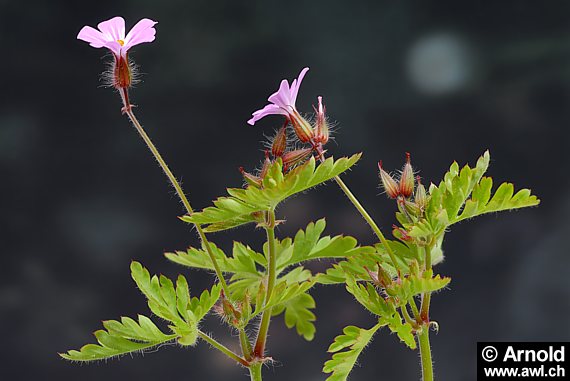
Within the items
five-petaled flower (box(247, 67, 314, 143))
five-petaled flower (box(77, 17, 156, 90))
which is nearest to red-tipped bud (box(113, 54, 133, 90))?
five-petaled flower (box(77, 17, 156, 90))

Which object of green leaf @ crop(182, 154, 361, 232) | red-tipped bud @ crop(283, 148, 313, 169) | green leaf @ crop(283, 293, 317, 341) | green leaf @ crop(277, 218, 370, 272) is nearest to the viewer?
green leaf @ crop(182, 154, 361, 232)

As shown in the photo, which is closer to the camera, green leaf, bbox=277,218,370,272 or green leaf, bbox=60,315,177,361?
green leaf, bbox=60,315,177,361

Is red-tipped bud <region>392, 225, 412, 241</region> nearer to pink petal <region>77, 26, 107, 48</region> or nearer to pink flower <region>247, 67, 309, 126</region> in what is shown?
pink flower <region>247, 67, 309, 126</region>

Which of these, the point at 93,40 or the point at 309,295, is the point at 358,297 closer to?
the point at 309,295

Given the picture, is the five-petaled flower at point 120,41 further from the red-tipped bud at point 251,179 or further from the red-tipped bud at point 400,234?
the red-tipped bud at point 400,234

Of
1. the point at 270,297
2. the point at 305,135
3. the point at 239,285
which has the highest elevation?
the point at 305,135

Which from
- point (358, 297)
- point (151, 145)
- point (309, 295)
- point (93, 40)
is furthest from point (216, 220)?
point (309, 295)

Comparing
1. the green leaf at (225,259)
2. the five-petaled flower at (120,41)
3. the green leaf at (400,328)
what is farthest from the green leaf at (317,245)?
the five-petaled flower at (120,41)
